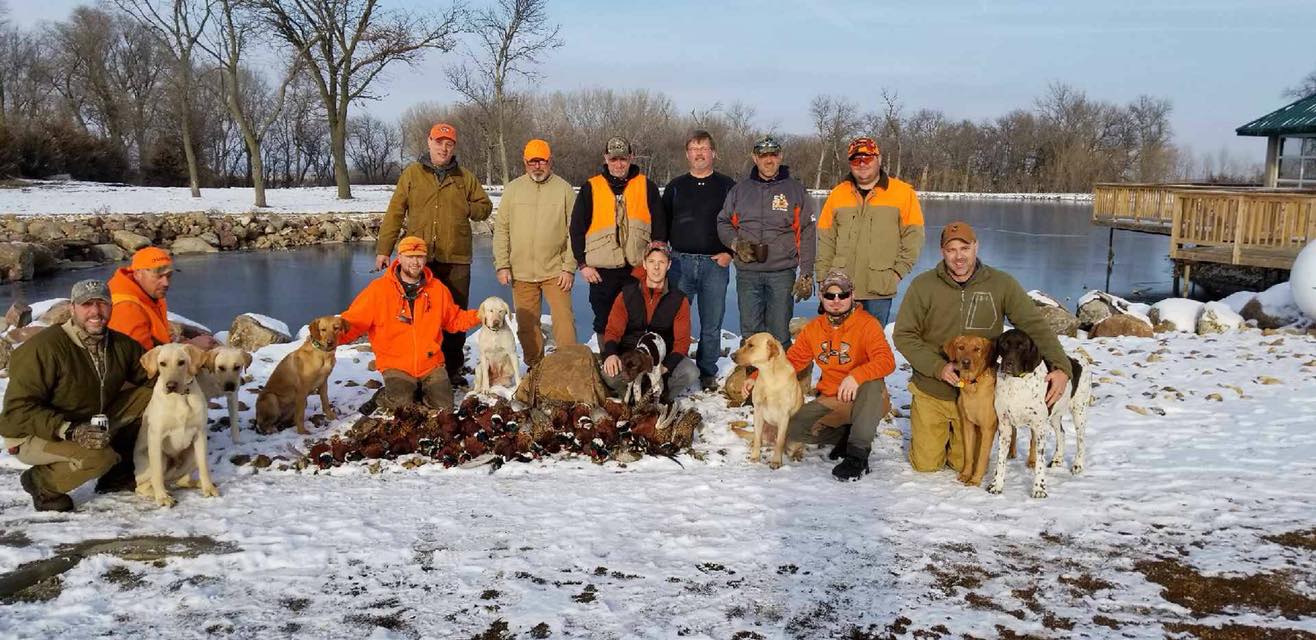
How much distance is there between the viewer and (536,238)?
669cm

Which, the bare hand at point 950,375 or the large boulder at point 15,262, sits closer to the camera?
the bare hand at point 950,375

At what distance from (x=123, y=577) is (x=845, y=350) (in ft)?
12.8

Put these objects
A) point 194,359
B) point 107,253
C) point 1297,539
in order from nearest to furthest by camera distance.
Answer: point 1297,539 → point 194,359 → point 107,253

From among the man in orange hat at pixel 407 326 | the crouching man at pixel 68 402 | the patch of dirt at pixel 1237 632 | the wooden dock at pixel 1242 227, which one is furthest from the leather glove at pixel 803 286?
the wooden dock at pixel 1242 227

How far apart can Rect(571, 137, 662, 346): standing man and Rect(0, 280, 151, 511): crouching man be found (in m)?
3.15

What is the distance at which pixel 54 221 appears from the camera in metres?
20.0

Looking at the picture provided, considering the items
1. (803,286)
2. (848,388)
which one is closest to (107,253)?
(803,286)

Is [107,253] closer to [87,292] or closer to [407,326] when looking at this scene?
[407,326]

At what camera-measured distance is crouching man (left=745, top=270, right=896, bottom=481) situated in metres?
4.98

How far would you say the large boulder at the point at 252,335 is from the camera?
9195 mm

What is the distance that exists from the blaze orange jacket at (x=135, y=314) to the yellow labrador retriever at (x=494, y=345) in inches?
82.1

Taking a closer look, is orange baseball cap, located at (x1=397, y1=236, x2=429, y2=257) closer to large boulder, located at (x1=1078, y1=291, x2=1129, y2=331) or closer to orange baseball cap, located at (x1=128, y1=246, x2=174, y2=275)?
orange baseball cap, located at (x1=128, y1=246, x2=174, y2=275)

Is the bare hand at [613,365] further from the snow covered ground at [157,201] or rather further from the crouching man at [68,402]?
the snow covered ground at [157,201]

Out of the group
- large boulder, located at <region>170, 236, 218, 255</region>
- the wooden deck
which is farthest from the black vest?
large boulder, located at <region>170, 236, 218, 255</region>
